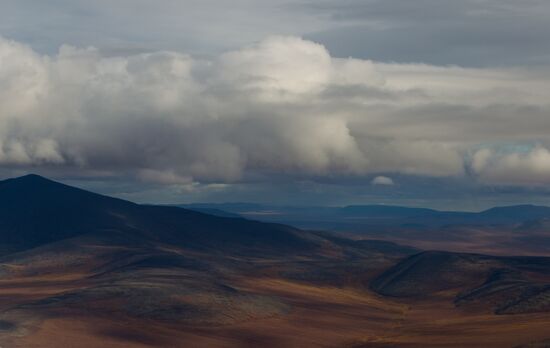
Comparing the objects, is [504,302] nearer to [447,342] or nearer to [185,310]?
[447,342]

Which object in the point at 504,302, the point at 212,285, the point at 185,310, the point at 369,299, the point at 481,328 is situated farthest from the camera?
the point at 369,299

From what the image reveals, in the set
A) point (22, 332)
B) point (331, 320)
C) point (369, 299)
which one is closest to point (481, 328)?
point (331, 320)

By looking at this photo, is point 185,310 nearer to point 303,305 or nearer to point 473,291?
point 303,305

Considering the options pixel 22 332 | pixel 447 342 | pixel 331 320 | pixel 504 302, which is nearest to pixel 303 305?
pixel 331 320

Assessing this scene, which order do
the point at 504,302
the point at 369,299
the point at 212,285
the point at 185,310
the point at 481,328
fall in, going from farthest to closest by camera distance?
1. the point at 369,299
2. the point at 212,285
3. the point at 504,302
4. the point at 185,310
5. the point at 481,328

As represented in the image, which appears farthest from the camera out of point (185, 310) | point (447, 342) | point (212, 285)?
point (212, 285)

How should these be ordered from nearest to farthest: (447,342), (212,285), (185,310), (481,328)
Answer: (447,342)
(481,328)
(185,310)
(212,285)

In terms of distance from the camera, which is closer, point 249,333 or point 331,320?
point 249,333

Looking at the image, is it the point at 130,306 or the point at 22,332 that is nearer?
the point at 22,332
